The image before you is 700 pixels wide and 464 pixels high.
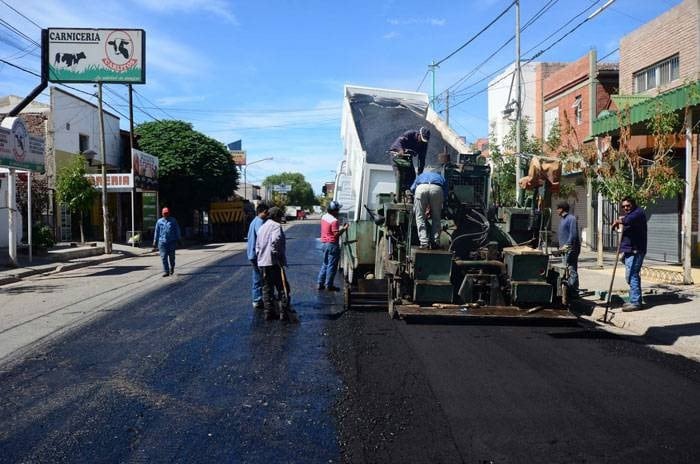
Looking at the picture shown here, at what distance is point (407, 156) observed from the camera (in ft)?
30.6

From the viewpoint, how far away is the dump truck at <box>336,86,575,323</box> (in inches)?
324

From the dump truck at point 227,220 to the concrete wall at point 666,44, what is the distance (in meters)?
22.5

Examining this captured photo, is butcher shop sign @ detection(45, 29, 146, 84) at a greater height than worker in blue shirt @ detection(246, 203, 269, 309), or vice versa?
butcher shop sign @ detection(45, 29, 146, 84)

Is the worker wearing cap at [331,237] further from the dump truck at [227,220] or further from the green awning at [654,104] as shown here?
the dump truck at [227,220]

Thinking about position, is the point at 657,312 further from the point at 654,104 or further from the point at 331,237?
the point at 331,237

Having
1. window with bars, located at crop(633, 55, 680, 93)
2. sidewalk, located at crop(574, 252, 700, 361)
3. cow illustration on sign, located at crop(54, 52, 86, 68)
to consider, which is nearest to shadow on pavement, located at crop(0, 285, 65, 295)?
sidewalk, located at crop(574, 252, 700, 361)

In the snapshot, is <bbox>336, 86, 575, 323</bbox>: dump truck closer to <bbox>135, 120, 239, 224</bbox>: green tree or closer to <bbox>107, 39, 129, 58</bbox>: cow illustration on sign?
<bbox>107, 39, 129, 58</bbox>: cow illustration on sign

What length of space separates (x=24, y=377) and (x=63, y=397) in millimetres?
941

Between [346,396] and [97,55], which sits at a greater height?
[97,55]

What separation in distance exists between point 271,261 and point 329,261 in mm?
2817

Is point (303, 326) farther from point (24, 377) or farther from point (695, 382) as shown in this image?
point (695, 382)

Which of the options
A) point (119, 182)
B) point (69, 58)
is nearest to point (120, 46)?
point (69, 58)

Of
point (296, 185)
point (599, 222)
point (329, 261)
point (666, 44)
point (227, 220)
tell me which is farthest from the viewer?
point (296, 185)

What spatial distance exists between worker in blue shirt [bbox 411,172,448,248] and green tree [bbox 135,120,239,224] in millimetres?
28047
